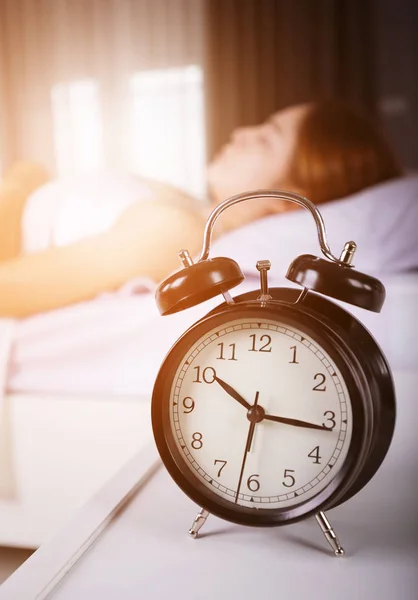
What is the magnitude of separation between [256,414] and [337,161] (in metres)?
1.29

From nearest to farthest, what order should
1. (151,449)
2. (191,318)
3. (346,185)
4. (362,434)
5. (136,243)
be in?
1. (362,434)
2. (151,449)
3. (191,318)
4. (136,243)
5. (346,185)

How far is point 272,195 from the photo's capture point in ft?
1.59

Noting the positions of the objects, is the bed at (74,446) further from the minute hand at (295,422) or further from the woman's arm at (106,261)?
the minute hand at (295,422)

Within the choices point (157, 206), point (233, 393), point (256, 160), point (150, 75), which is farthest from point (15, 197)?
point (233, 393)

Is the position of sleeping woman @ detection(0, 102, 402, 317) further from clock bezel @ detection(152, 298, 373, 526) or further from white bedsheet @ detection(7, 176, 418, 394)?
clock bezel @ detection(152, 298, 373, 526)

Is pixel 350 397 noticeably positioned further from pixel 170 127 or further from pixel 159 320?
pixel 170 127

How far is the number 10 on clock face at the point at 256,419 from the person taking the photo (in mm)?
455

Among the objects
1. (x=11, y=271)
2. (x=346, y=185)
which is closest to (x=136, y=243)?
(x=11, y=271)

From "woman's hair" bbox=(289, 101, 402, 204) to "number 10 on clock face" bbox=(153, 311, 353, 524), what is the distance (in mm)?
1197

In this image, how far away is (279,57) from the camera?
179cm

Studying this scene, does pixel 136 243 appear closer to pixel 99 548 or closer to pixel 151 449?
Answer: pixel 151 449

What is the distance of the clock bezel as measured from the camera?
439 millimetres

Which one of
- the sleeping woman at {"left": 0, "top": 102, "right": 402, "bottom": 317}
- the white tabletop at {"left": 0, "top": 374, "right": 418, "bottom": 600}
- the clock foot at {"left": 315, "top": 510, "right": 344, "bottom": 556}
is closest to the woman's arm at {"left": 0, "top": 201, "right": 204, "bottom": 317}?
the sleeping woman at {"left": 0, "top": 102, "right": 402, "bottom": 317}

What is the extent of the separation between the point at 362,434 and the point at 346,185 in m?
1.26
